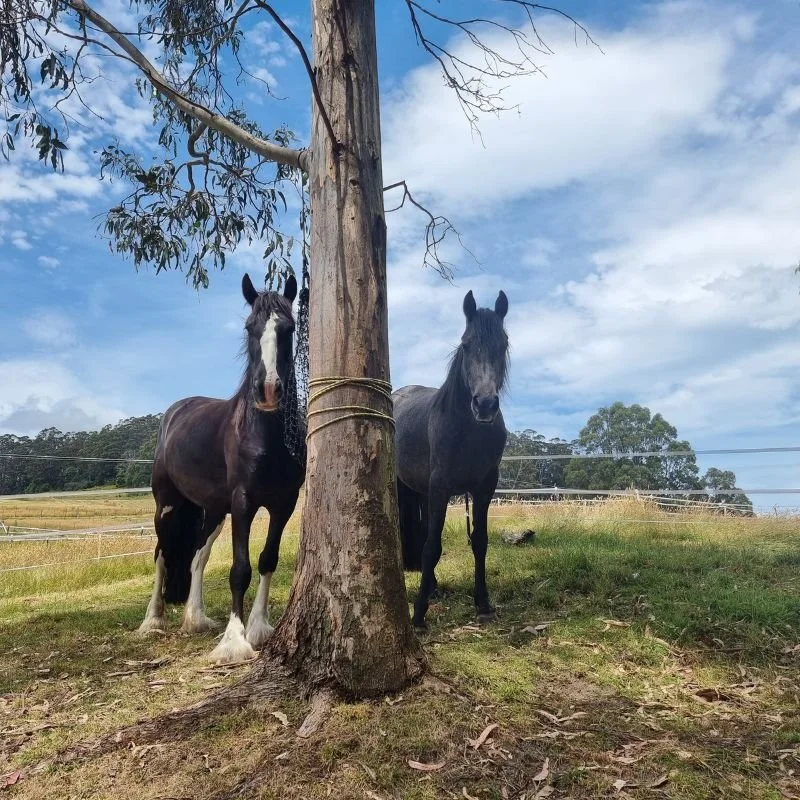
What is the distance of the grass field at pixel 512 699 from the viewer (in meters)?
2.62

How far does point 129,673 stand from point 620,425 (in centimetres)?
4258

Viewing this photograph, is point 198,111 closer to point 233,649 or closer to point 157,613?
point 233,649

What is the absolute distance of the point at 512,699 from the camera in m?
3.43

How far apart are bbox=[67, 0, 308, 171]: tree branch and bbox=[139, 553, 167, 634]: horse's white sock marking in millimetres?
4111

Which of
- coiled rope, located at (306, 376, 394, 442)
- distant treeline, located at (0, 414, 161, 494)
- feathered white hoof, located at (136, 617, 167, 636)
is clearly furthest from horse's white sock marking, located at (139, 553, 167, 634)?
distant treeline, located at (0, 414, 161, 494)

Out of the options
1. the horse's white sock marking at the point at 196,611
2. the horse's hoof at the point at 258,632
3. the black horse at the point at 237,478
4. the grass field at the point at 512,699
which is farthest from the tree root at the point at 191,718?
the horse's white sock marking at the point at 196,611

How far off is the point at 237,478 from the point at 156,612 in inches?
81.4

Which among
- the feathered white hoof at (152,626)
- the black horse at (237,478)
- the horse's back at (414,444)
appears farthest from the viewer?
the horse's back at (414,444)

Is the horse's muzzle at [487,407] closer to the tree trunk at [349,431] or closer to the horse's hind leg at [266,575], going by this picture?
the tree trunk at [349,431]

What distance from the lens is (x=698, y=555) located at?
23.3ft

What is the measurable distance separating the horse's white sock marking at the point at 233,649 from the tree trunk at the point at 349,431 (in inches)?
47.4

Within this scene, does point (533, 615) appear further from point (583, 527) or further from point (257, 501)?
point (583, 527)

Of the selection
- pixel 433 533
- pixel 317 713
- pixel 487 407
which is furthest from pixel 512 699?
pixel 487 407

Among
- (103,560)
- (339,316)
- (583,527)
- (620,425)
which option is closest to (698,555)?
(583,527)
